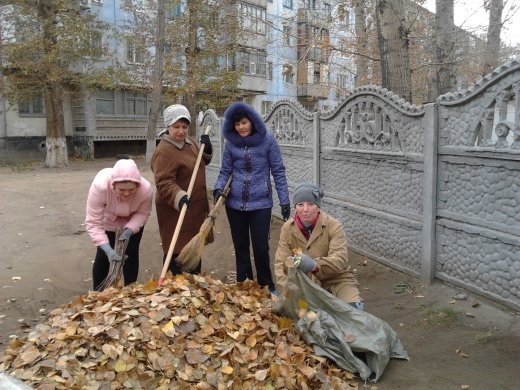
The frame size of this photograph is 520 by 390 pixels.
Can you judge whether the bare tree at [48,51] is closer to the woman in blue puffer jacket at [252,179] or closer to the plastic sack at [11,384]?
the woman in blue puffer jacket at [252,179]

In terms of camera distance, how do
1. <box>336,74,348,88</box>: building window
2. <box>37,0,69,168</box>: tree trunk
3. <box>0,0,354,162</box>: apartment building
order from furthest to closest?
1. <box>336,74,348,88</box>: building window
2. <box>0,0,354,162</box>: apartment building
3. <box>37,0,69,168</box>: tree trunk

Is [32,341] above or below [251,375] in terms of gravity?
above

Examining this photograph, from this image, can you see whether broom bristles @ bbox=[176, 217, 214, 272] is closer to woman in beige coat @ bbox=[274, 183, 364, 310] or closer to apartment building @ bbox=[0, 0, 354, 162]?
woman in beige coat @ bbox=[274, 183, 364, 310]

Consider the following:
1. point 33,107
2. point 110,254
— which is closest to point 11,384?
point 110,254

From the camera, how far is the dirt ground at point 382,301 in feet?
10.1

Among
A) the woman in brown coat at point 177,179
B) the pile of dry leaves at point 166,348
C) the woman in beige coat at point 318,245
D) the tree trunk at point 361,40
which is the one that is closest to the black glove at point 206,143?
the woman in brown coat at point 177,179

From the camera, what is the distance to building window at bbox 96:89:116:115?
22.7m

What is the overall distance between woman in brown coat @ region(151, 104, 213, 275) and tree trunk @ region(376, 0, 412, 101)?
10.5 feet

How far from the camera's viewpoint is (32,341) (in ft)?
9.05

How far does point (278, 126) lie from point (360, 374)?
491cm

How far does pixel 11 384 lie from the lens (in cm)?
227

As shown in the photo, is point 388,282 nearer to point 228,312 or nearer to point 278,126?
point 228,312

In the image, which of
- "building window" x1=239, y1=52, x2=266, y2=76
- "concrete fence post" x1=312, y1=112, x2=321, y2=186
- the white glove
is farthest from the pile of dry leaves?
"building window" x1=239, y1=52, x2=266, y2=76

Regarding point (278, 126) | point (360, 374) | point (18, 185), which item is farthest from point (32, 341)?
point (18, 185)
